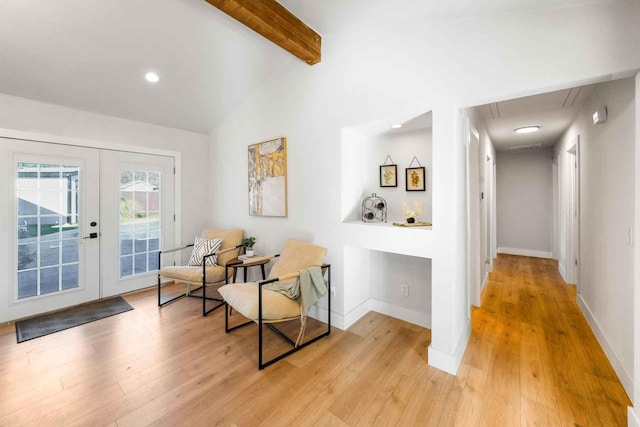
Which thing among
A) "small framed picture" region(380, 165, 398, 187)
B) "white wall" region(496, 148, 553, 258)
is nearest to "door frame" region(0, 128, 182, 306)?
"small framed picture" region(380, 165, 398, 187)

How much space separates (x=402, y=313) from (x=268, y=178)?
224cm

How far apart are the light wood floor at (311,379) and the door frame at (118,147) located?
1.69 m

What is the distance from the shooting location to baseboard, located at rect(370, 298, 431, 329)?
271 cm

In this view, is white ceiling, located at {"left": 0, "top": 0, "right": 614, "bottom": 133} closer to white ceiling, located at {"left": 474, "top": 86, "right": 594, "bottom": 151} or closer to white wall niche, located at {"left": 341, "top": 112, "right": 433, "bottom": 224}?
white wall niche, located at {"left": 341, "top": 112, "right": 433, "bottom": 224}

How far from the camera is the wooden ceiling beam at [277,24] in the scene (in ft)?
6.39

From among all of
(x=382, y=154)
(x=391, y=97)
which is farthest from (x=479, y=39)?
(x=382, y=154)

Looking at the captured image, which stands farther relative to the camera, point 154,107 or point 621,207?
point 154,107

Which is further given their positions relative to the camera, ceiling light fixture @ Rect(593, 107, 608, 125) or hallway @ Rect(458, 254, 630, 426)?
ceiling light fixture @ Rect(593, 107, 608, 125)

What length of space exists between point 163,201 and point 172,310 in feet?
5.57

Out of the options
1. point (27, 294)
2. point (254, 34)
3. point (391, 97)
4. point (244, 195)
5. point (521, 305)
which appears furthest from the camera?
point (244, 195)

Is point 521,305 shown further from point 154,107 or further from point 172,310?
point 154,107

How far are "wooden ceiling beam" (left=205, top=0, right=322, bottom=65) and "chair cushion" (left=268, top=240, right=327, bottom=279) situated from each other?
6.21 ft

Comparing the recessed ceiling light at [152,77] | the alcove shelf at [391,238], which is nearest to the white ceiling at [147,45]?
the recessed ceiling light at [152,77]

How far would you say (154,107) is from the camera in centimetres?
344
